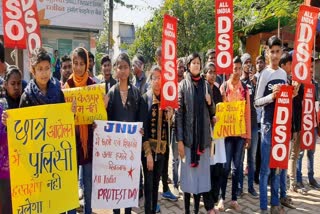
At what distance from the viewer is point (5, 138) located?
3092mm

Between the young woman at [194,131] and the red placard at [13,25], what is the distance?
198 cm

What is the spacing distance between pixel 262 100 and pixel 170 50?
1311 millimetres

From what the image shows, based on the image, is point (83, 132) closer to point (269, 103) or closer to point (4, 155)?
point (4, 155)

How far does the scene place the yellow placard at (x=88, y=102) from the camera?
3.54 m

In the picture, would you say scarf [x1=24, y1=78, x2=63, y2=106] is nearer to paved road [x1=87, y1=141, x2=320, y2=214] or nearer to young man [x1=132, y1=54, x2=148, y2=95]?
paved road [x1=87, y1=141, x2=320, y2=214]

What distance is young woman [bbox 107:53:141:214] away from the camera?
12.2 ft

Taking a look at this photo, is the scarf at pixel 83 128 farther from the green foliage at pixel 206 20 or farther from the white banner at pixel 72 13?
the white banner at pixel 72 13

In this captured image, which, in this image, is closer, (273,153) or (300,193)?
(273,153)

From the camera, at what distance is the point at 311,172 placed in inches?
225

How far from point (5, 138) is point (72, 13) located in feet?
47.1

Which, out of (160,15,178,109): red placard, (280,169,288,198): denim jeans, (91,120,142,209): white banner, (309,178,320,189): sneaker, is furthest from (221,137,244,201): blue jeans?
(309,178,320,189): sneaker

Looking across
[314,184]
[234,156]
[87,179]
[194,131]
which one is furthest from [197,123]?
[314,184]

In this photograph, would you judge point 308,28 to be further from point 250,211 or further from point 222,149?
point 250,211

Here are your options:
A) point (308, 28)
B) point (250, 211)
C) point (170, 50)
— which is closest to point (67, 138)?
point (170, 50)
